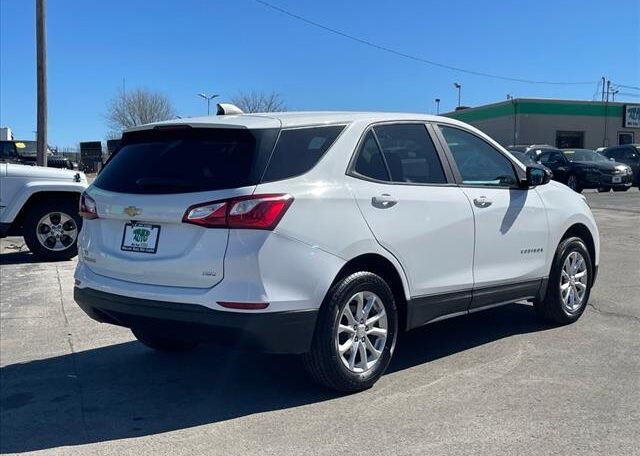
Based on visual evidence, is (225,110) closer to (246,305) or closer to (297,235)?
(297,235)

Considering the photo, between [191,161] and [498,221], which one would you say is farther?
[498,221]

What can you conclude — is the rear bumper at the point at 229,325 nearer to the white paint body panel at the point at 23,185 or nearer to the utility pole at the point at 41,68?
the white paint body panel at the point at 23,185

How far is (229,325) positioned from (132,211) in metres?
0.98

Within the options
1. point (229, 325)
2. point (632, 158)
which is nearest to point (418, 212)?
point (229, 325)

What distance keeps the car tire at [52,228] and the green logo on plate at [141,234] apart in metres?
5.78

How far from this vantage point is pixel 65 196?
9.77 meters

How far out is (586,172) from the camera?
69.7 ft

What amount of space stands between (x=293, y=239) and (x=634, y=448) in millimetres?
2137

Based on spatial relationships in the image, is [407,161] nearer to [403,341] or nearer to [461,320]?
[403,341]

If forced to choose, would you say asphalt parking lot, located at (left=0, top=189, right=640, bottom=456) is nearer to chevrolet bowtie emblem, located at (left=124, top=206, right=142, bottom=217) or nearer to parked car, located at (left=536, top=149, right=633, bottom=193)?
chevrolet bowtie emblem, located at (left=124, top=206, right=142, bottom=217)

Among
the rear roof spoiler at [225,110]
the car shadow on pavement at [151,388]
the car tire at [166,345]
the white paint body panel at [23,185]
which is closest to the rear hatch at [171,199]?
the rear roof spoiler at [225,110]

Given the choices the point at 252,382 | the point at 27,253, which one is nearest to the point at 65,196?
the point at 27,253

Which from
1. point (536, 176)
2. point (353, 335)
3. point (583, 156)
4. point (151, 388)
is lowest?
point (151, 388)

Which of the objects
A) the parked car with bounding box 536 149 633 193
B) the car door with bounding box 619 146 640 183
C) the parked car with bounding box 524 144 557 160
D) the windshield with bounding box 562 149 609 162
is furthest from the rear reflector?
the car door with bounding box 619 146 640 183
